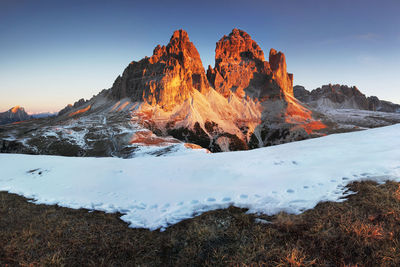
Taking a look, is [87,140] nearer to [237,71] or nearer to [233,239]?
[233,239]

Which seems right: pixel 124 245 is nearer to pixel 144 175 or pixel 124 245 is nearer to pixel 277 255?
pixel 277 255

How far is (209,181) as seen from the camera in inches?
340

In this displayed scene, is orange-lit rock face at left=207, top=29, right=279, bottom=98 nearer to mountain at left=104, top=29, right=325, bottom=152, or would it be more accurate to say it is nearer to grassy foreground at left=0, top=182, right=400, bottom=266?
mountain at left=104, top=29, right=325, bottom=152

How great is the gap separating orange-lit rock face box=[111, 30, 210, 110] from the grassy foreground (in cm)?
13445

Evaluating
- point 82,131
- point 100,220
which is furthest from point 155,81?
point 100,220

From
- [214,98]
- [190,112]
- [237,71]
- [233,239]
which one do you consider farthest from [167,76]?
[233,239]

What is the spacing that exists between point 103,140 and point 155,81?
69051 mm

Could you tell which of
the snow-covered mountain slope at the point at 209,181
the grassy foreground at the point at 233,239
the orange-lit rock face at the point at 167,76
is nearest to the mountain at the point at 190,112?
the orange-lit rock face at the point at 167,76

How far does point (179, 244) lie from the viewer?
460 centimetres

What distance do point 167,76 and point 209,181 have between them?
142 meters

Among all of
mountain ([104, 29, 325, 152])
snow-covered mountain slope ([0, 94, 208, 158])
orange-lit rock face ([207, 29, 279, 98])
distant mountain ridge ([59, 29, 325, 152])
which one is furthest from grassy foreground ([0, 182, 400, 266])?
orange-lit rock face ([207, 29, 279, 98])

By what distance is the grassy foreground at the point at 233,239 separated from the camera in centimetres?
366

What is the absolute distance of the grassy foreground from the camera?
3.66 m

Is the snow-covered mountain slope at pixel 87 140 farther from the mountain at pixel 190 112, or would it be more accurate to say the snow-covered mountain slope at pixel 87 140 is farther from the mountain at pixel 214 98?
the mountain at pixel 214 98
